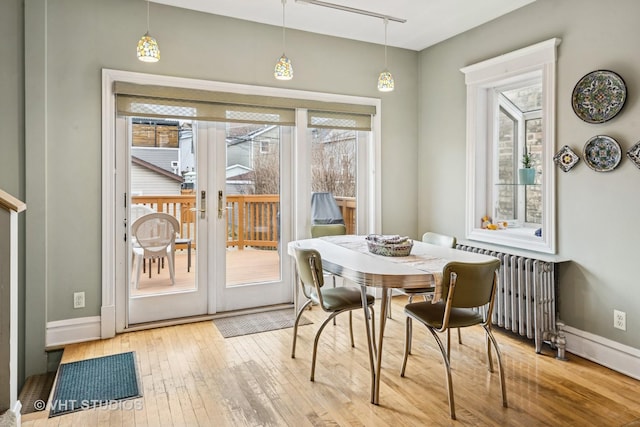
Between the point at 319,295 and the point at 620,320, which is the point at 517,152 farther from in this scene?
the point at 319,295

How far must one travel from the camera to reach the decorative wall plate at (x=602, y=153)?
2717 millimetres

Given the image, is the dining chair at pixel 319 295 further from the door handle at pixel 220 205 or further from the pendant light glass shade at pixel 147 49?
the pendant light glass shade at pixel 147 49

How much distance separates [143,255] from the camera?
3479mm

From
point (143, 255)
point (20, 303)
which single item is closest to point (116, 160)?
point (143, 255)

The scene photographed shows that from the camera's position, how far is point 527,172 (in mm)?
3518

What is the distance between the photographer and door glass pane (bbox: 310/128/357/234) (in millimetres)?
4111

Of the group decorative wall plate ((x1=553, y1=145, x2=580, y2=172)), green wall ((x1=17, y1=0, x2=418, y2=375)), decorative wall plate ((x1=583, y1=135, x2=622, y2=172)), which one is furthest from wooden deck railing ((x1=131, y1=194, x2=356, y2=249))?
decorative wall plate ((x1=583, y1=135, x2=622, y2=172))

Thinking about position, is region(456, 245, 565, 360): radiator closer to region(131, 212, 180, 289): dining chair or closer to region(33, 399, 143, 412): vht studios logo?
region(33, 399, 143, 412): vht studios logo

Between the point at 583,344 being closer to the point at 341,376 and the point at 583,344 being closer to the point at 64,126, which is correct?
the point at 341,376

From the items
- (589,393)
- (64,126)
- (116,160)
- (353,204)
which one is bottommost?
(589,393)

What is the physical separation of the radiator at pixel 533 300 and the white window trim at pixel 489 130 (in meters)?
0.28

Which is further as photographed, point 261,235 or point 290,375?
point 261,235

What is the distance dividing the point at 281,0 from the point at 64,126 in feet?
6.09

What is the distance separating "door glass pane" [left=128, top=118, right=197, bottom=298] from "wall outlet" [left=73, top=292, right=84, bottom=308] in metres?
0.36
